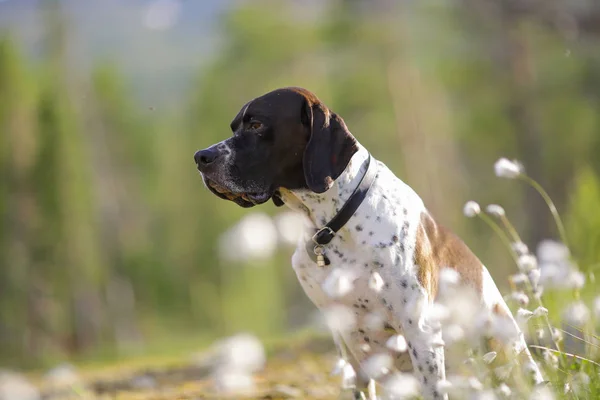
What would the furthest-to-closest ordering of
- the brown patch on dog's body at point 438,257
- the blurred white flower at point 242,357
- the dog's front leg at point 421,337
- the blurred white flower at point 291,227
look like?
the brown patch on dog's body at point 438,257
the dog's front leg at point 421,337
the blurred white flower at point 291,227
the blurred white flower at point 242,357

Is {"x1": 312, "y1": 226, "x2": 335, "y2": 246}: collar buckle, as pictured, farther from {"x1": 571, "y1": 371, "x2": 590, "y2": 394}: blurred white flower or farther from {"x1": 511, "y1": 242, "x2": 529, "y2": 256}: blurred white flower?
{"x1": 571, "y1": 371, "x2": 590, "y2": 394}: blurred white flower

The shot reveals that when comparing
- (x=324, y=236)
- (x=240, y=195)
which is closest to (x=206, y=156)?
(x=240, y=195)

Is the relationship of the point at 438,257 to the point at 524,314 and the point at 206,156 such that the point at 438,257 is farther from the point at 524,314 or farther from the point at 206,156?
the point at 206,156

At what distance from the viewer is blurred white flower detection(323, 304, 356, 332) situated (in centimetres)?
381

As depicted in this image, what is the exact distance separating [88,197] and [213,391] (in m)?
17.2

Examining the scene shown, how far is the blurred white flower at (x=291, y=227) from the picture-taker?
345cm

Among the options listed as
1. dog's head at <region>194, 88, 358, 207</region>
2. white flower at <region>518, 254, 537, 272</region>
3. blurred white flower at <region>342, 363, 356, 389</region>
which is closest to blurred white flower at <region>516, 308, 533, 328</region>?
white flower at <region>518, 254, 537, 272</region>

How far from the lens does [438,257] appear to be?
3969 millimetres

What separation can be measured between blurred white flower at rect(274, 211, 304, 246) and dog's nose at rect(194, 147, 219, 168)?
46cm

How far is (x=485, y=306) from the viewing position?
13.2 ft

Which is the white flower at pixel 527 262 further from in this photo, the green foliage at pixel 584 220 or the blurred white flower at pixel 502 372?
the green foliage at pixel 584 220

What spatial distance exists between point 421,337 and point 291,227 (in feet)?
2.52

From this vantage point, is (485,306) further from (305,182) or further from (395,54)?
(395,54)

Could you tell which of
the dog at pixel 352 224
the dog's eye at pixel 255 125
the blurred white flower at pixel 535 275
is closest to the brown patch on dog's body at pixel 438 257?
the dog at pixel 352 224
